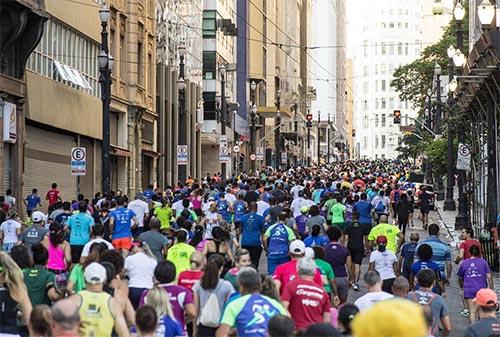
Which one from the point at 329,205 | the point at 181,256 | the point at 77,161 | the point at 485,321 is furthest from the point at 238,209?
the point at 485,321

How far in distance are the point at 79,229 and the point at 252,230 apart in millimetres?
2988

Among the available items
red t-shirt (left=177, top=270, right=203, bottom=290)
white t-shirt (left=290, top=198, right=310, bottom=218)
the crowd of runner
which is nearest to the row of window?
white t-shirt (left=290, top=198, right=310, bottom=218)

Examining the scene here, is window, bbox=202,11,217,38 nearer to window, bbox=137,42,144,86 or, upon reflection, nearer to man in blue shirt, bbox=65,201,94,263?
window, bbox=137,42,144,86

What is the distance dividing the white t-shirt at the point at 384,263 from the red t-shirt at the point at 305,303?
582 centimetres

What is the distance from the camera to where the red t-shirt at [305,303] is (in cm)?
1034

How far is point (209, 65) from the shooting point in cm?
7369

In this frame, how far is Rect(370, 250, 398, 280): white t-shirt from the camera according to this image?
1623 cm

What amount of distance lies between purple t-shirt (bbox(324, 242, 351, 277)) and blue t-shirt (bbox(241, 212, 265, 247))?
3724 millimetres

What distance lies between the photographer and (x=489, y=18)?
25.3 metres

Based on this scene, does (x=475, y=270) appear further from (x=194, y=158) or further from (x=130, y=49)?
(x=194, y=158)

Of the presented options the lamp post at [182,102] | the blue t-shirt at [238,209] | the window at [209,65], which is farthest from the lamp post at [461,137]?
the window at [209,65]

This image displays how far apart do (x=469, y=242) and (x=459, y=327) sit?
1.24m

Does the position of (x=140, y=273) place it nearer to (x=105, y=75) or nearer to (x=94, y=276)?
(x=94, y=276)

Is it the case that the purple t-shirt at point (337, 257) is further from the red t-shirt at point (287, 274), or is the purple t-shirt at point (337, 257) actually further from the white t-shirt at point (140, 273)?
the white t-shirt at point (140, 273)
